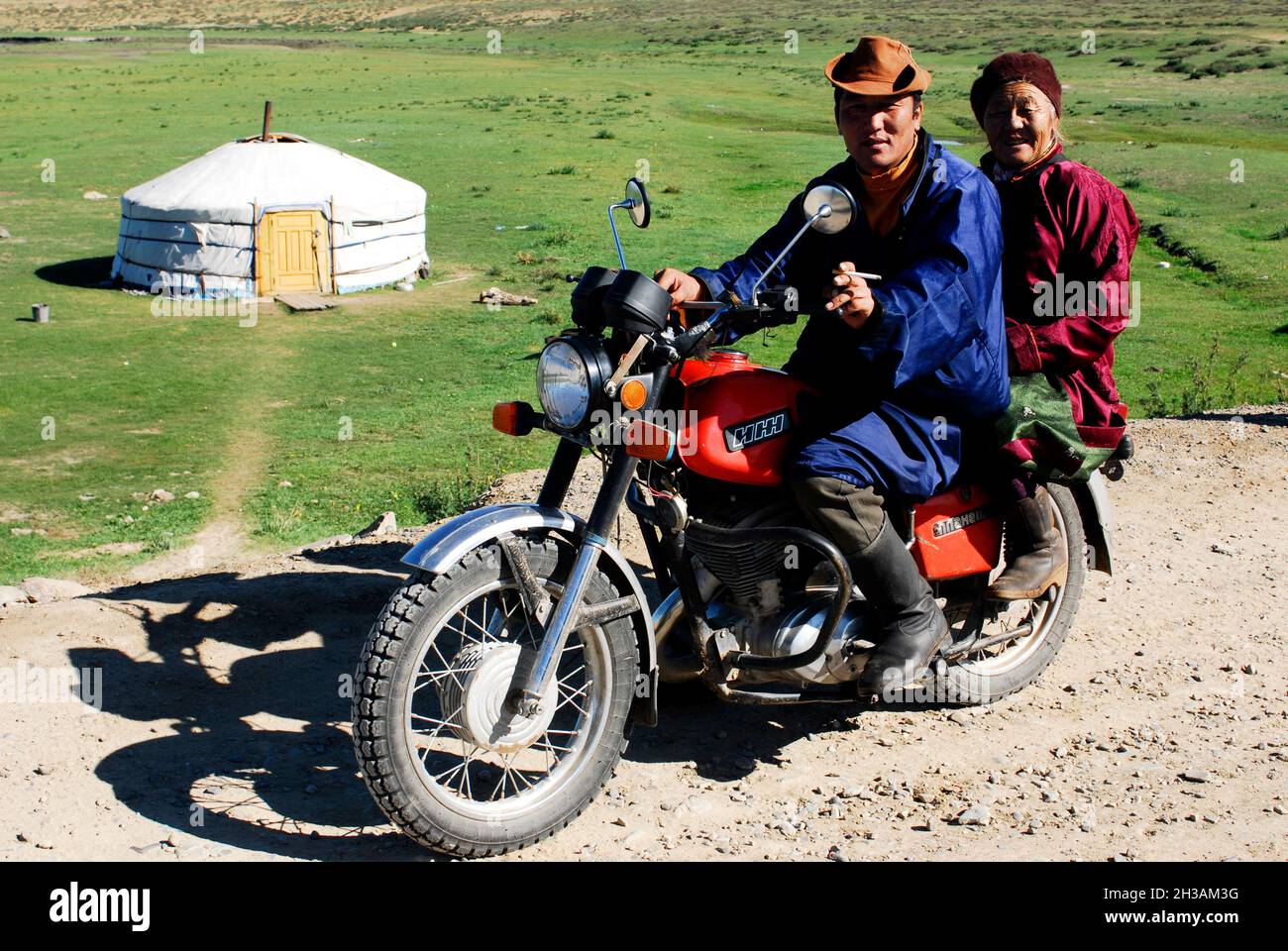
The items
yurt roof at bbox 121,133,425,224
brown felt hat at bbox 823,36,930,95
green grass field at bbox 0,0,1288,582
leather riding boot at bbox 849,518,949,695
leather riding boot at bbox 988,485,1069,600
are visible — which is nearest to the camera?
brown felt hat at bbox 823,36,930,95

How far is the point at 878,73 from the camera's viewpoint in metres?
3.70

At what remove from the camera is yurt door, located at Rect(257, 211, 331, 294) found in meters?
19.6

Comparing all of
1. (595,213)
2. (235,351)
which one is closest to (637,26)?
(595,213)

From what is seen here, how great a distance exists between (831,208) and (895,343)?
430mm

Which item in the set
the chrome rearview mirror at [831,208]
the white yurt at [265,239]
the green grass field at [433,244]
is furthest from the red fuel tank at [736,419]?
the white yurt at [265,239]

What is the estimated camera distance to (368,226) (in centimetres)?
1980

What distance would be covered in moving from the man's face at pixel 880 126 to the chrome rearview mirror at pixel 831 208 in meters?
0.59

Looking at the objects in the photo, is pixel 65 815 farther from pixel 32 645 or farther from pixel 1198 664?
pixel 1198 664

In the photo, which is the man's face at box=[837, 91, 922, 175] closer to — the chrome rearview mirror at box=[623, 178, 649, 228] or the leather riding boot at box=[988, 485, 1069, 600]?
the chrome rearview mirror at box=[623, 178, 649, 228]

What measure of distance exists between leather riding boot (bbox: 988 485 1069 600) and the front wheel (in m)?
1.38

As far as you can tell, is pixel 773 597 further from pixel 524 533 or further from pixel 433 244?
pixel 433 244

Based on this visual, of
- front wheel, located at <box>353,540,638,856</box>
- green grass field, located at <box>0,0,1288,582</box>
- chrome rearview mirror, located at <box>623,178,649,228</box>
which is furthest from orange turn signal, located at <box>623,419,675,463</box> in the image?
green grass field, located at <box>0,0,1288,582</box>

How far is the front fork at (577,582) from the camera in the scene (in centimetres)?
353

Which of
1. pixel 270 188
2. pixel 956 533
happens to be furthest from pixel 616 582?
pixel 270 188
